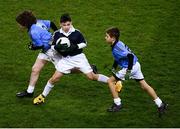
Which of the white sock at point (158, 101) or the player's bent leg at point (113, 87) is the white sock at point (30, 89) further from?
the white sock at point (158, 101)

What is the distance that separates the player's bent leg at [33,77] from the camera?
10.2 m

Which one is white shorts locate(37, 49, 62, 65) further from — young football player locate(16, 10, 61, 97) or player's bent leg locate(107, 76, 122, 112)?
player's bent leg locate(107, 76, 122, 112)

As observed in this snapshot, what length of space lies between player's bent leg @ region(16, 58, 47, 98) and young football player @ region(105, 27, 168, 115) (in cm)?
161

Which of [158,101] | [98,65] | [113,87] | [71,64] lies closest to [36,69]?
[71,64]

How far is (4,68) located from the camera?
11805 millimetres

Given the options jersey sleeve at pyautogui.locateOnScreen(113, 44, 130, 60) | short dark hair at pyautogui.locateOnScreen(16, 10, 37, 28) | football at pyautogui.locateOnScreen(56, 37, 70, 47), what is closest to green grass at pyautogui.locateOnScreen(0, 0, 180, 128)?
jersey sleeve at pyautogui.locateOnScreen(113, 44, 130, 60)

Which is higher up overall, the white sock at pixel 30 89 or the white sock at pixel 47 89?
the white sock at pixel 47 89

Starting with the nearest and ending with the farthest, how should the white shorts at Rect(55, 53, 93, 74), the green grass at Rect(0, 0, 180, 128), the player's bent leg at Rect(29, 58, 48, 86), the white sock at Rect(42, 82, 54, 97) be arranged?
1. the green grass at Rect(0, 0, 180, 128)
2. the white shorts at Rect(55, 53, 93, 74)
3. the white sock at Rect(42, 82, 54, 97)
4. the player's bent leg at Rect(29, 58, 48, 86)

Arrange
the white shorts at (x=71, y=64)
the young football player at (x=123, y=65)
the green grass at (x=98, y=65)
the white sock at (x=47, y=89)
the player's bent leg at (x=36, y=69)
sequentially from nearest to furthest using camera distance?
the young football player at (x=123, y=65) → the green grass at (x=98, y=65) → the white shorts at (x=71, y=64) → the white sock at (x=47, y=89) → the player's bent leg at (x=36, y=69)

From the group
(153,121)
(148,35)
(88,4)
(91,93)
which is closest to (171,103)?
(153,121)

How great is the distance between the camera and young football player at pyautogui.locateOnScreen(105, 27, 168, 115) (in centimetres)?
923

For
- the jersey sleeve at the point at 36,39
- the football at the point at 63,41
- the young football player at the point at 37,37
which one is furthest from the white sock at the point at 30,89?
the football at the point at 63,41

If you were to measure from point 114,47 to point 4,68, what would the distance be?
369 centimetres

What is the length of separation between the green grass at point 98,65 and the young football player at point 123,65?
0.27 metres
